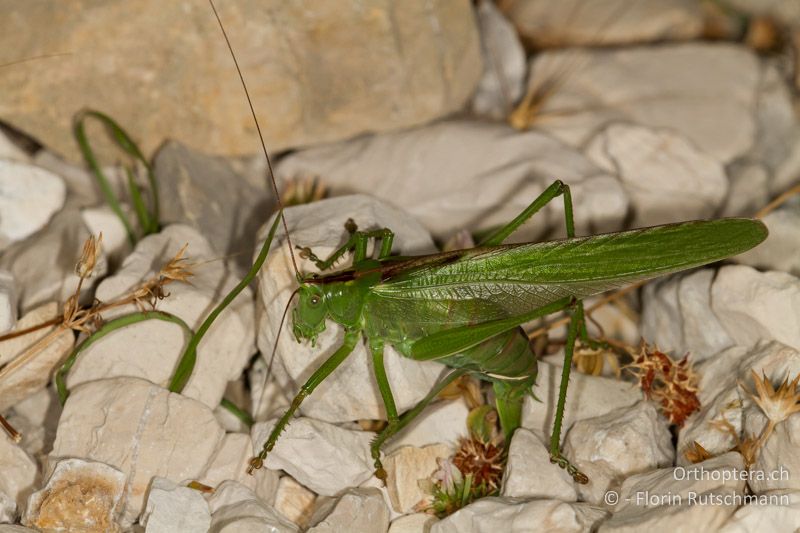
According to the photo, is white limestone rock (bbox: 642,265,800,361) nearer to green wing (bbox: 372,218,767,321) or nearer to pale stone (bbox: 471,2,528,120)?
green wing (bbox: 372,218,767,321)

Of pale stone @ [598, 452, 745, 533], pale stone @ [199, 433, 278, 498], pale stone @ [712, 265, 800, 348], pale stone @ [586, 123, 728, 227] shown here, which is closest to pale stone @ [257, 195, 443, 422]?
pale stone @ [199, 433, 278, 498]

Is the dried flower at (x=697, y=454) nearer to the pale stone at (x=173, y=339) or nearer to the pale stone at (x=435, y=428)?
the pale stone at (x=435, y=428)

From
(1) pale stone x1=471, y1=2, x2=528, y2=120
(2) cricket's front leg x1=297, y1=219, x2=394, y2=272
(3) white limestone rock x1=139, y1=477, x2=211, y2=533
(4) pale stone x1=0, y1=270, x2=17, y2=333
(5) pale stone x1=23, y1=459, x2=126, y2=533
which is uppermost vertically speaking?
(1) pale stone x1=471, y1=2, x2=528, y2=120

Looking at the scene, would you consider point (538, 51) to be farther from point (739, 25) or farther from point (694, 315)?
point (694, 315)

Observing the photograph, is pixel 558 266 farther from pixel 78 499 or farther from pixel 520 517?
pixel 78 499

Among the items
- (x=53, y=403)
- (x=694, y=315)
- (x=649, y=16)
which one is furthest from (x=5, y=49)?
(x=649, y=16)
